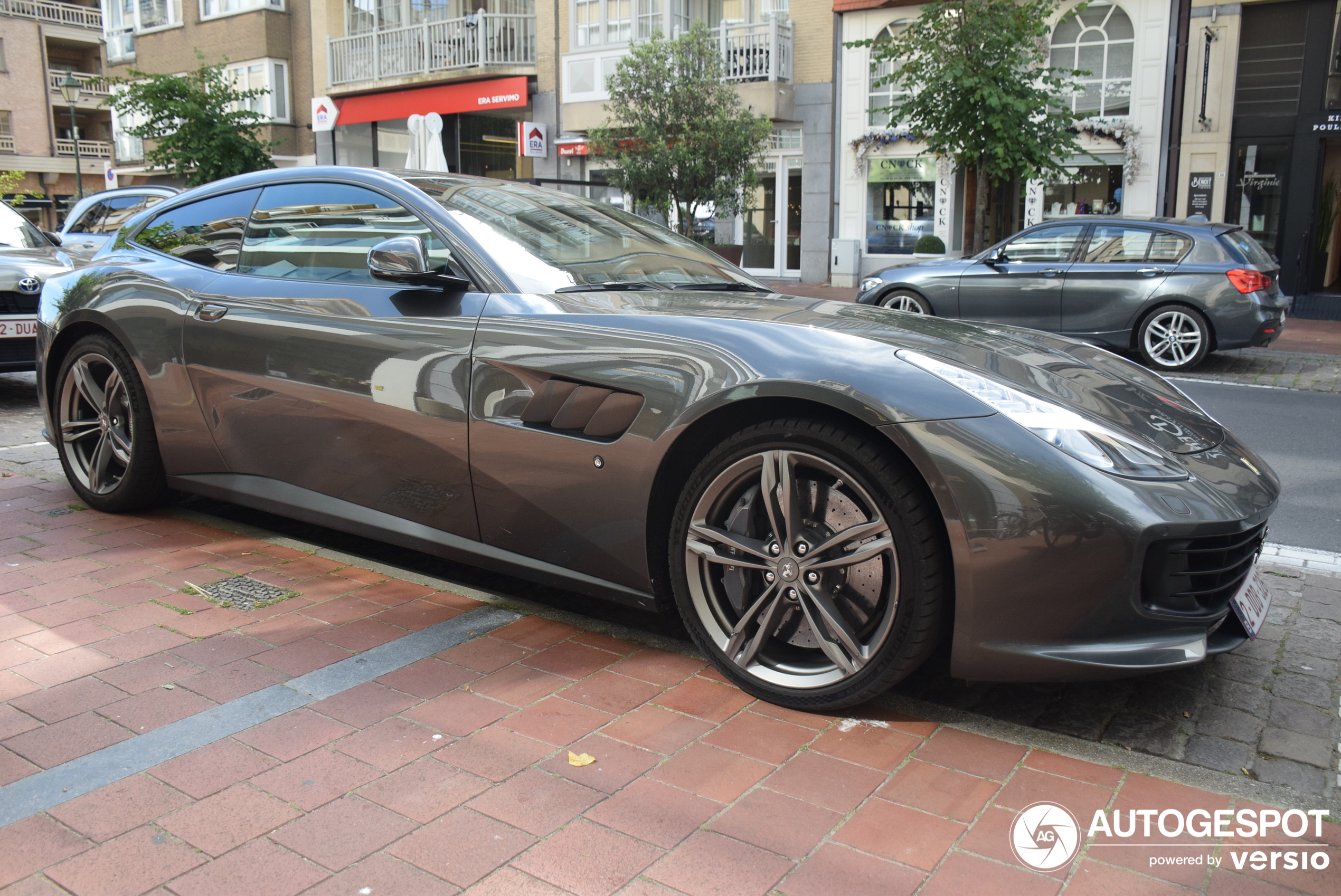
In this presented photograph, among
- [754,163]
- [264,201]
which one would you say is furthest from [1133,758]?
[754,163]

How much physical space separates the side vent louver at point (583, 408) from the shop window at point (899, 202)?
61.7 feet

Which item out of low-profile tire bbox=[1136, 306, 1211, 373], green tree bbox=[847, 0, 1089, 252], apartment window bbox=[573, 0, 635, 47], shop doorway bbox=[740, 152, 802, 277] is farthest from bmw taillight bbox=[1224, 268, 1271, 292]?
apartment window bbox=[573, 0, 635, 47]

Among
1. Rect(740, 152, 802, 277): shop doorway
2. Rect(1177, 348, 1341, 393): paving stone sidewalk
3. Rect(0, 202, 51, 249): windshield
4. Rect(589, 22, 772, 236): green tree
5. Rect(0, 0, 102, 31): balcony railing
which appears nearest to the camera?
Rect(0, 202, 51, 249): windshield

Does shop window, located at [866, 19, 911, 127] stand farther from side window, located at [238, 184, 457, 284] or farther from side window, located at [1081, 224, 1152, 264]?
side window, located at [238, 184, 457, 284]

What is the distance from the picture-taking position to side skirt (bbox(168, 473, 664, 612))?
3.16 meters

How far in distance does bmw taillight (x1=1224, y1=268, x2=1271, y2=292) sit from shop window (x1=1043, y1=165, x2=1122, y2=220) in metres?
9.01

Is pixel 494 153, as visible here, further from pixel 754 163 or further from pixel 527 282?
pixel 527 282

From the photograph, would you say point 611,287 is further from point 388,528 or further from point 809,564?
point 809,564

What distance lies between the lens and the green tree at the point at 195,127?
918 inches

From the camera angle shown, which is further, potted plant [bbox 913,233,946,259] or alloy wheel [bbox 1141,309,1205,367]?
potted plant [bbox 913,233,946,259]

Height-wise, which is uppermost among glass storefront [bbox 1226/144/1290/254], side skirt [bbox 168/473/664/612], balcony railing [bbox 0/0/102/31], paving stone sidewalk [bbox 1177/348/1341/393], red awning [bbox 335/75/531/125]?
balcony railing [bbox 0/0/102/31]

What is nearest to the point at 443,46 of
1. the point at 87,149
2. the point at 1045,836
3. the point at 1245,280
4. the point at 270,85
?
the point at 270,85

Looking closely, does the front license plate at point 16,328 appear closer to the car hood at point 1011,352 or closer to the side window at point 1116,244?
the car hood at point 1011,352

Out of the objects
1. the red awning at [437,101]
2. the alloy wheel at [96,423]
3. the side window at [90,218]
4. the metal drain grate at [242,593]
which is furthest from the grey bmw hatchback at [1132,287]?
the red awning at [437,101]
